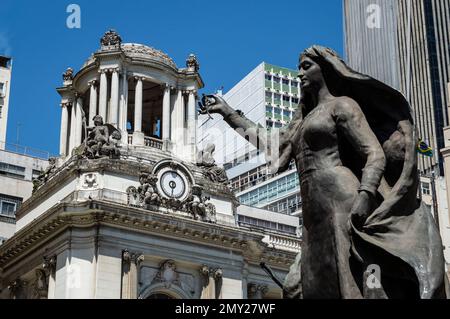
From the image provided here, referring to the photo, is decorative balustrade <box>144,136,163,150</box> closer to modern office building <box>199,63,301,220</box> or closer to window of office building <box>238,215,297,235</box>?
window of office building <box>238,215,297,235</box>

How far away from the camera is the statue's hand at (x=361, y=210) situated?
9695 millimetres

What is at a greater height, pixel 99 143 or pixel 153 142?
pixel 153 142

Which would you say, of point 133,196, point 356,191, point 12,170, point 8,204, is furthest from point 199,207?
point 356,191

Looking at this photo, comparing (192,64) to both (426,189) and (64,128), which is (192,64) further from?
(426,189)

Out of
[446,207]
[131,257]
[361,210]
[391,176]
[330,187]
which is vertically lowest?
[361,210]

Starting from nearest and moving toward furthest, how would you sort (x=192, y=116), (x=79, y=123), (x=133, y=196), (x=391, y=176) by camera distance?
(x=391, y=176) < (x=133, y=196) < (x=192, y=116) < (x=79, y=123)

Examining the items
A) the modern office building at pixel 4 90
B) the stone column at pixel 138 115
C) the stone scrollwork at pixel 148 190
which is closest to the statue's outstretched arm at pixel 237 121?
the stone scrollwork at pixel 148 190

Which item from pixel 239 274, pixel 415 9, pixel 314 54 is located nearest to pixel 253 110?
pixel 415 9

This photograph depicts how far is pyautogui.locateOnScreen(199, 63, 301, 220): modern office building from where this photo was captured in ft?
304

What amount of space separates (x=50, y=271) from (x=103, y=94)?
1165 cm

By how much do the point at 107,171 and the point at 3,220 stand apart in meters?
17.4

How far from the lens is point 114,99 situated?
2072 inches

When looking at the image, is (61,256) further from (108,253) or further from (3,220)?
(3,220)

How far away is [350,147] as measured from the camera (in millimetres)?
10508
